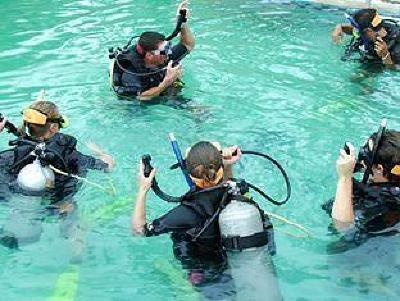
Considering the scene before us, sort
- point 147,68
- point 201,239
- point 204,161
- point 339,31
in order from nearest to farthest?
point 204,161 < point 201,239 < point 147,68 < point 339,31

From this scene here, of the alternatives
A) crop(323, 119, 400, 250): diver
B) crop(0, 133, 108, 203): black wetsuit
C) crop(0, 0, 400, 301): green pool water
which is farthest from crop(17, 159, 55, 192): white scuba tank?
crop(323, 119, 400, 250): diver

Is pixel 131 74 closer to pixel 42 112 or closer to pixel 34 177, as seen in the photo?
pixel 42 112

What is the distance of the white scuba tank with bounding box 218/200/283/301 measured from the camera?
169 inches

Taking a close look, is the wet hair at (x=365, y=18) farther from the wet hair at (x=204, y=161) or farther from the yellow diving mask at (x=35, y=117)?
the wet hair at (x=204, y=161)

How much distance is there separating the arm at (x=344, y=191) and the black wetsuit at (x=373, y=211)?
0.17 meters

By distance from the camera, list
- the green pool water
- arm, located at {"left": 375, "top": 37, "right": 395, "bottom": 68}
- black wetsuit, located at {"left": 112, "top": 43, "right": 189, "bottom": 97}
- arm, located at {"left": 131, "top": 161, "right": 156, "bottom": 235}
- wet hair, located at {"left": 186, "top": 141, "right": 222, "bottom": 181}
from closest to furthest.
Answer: wet hair, located at {"left": 186, "top": 141, "right": 222, "bottom": 181} < arm, located at {"left": 131, "top": 161, "right": 156, "bottom": 235} < the green pool water < black wetsuit, located at {"left": 112, "top": 43, "right": 189, "bottom": 97} < arm, located at {"left": 375, "top": 37, "right": 395, "bottom": 68}

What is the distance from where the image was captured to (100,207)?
243 inches

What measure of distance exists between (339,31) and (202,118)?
2.96 m

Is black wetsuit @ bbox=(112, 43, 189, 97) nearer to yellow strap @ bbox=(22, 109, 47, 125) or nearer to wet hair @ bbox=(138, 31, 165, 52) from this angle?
wet hair @ bbox=(138, 31, 165, 52)

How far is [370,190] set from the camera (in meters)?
4.86

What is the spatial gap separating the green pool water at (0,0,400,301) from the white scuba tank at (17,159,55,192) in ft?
1.83

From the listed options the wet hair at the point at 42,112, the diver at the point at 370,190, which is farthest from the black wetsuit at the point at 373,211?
the wet hair at the point at 42,112

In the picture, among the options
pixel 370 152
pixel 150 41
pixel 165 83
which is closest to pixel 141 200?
pixel 370 152

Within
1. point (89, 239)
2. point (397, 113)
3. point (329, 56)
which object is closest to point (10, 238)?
point (89, 239)
